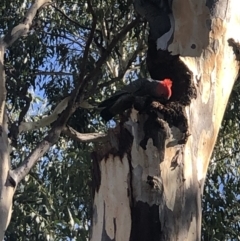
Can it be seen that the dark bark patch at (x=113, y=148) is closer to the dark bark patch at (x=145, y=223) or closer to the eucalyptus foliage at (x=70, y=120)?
the dark bark patch at (x=145, y=223)

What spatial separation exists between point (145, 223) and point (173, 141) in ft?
0.95

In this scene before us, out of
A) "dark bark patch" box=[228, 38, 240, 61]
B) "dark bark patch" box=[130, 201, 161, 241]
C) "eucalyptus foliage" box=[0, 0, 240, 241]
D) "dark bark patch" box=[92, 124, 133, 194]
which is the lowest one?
"dark bark patch" box=[130, 201, 161, 241]

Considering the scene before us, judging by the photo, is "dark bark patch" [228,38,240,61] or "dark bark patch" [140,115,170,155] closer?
→ "dark bark patch" [140,115,170,155]

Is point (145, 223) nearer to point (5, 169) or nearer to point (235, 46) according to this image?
point (235, 46)

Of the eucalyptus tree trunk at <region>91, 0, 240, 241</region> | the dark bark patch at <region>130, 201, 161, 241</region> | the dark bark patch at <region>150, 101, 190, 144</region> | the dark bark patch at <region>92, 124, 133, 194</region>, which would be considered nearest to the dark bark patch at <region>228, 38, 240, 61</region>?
the eucalyptus tree trunk at <region>91, 0, 240, 241</region>

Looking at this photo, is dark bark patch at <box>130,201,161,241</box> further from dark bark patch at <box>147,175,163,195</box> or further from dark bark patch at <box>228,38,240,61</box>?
dark bark patch at <box>228,38,240,61</box>

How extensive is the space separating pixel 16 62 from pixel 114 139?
3486mm

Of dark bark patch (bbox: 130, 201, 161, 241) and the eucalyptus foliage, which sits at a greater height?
the eucalyptus foliage

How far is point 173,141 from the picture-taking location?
197 centimetres

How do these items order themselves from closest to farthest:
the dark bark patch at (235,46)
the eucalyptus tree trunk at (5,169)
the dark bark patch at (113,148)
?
the dark bark patch at (113,148)
the dark bark patch at (235,46)
the eucalyptus tree trunk at (5,169)

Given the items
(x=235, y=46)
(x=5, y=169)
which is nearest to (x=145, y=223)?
(x=235, y=46)

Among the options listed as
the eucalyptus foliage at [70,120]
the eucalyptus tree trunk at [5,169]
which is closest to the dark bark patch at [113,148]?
the eucalyptus tree trunk at [5,169]

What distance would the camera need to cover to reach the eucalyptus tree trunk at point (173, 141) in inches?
74.7

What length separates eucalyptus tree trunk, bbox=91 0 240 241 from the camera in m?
1.90
